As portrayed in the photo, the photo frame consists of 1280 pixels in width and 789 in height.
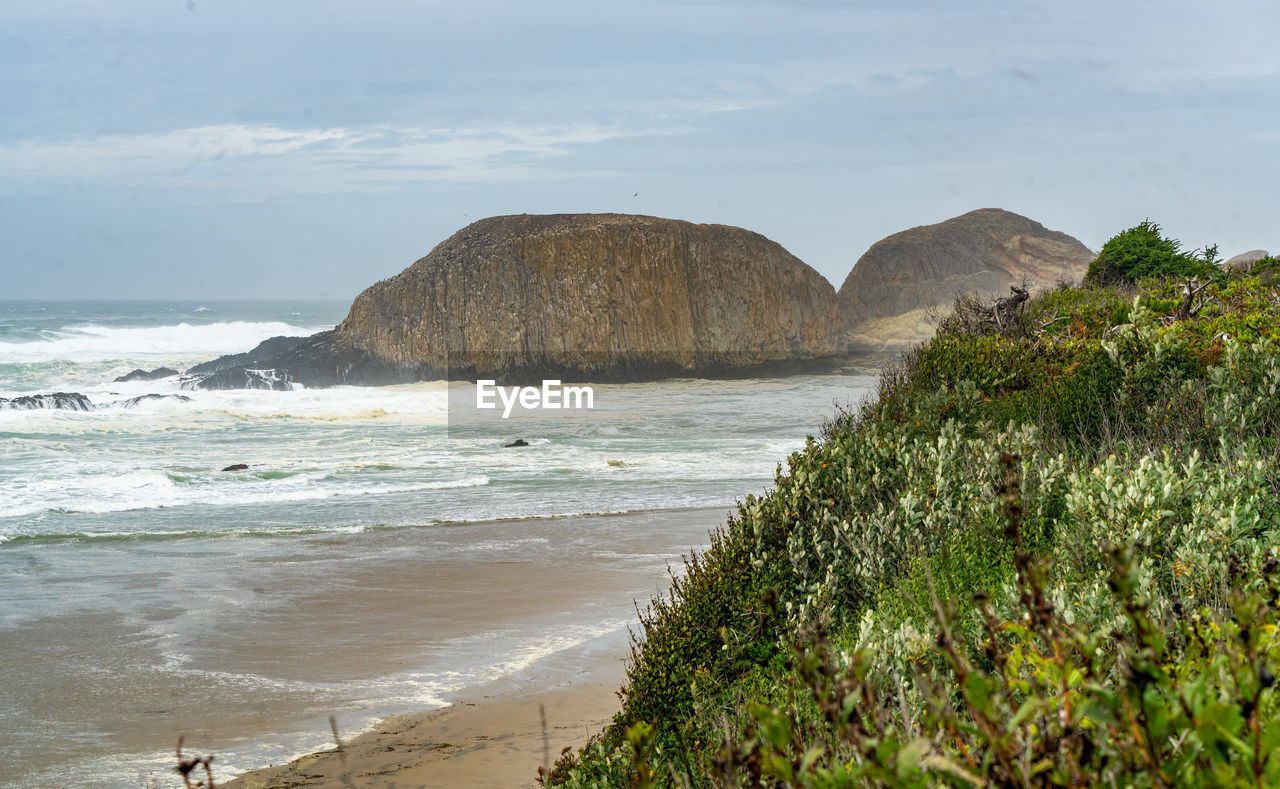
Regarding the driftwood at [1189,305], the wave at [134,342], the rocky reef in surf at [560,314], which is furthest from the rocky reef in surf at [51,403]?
the driftwood at [1189,305]

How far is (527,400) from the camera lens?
4525 centimetres

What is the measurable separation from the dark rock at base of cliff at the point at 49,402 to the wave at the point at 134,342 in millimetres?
20286

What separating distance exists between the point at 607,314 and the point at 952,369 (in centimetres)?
4085

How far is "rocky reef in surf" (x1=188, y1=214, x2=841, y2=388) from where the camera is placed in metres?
50.8

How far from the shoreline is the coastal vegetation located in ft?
2.41

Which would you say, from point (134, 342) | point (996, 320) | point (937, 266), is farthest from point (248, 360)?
point (937, 266)

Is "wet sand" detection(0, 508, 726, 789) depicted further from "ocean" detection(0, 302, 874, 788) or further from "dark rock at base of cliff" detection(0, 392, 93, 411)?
"dark rock at base of cliff" detection(0, 392, 93, 411)

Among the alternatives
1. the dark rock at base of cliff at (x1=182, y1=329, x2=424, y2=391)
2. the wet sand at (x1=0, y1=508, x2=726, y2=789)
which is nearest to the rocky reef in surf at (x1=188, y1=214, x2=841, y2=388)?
the dark rock at base of cliff at (x1=182, y1=329, x2=424, y2=391)

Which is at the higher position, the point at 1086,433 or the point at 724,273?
the point at 724,273

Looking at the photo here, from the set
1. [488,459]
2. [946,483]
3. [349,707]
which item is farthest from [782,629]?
[488,459]

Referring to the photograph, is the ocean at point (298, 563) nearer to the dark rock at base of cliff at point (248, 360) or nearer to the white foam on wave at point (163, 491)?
the white foam on wave at point (163, 491)

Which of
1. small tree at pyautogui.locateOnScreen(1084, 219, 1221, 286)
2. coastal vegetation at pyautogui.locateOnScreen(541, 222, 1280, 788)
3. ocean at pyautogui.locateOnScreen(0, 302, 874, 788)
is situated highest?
small tree at pyautogui.locateOnScreen(1084, 219, 1221, 286)

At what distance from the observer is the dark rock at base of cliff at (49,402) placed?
3572 cm

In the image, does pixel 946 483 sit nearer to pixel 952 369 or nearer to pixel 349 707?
pixel 349 707
